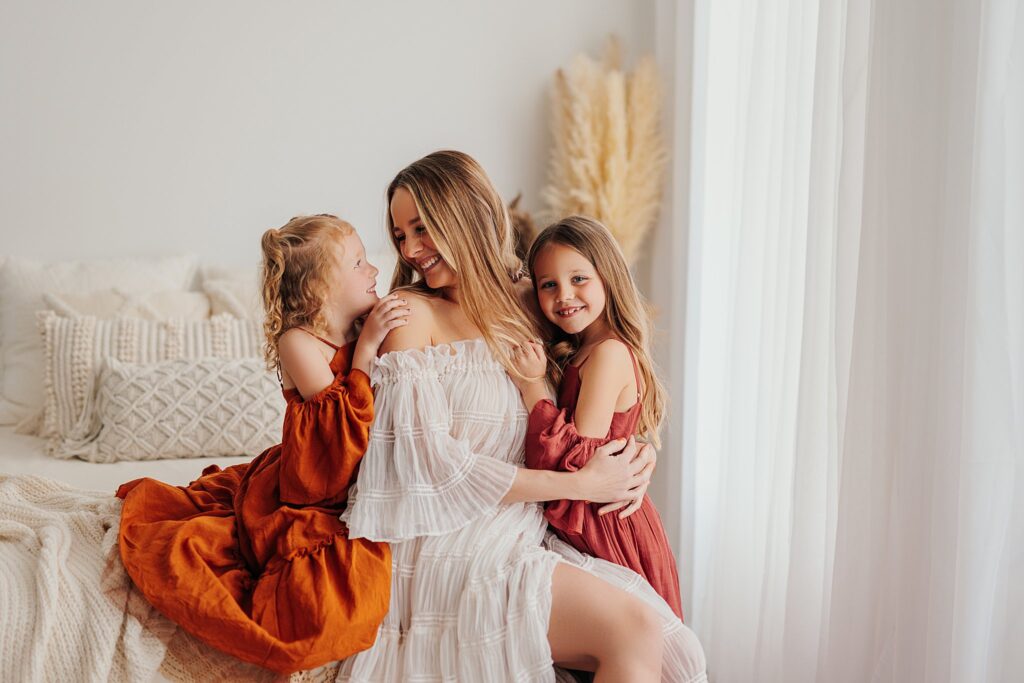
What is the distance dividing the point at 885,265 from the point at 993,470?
0.44 m

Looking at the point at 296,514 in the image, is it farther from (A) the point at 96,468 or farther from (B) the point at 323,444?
(A) the point at 96,468

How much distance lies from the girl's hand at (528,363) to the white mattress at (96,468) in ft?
3.63

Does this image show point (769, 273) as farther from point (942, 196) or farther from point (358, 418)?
point (358, 418)

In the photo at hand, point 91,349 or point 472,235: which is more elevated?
point 472,235

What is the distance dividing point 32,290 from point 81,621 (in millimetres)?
1780

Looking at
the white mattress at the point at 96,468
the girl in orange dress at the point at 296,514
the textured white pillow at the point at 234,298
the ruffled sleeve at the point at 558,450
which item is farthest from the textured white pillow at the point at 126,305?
the ruffled sleeve at the point at 558,450

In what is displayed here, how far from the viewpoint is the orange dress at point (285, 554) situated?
1.35 meters

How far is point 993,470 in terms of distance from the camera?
1.52 meters

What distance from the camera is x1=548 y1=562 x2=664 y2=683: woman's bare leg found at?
54.3 inches

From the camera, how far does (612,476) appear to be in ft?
5.22

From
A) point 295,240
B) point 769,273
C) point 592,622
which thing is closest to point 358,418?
point 295,240

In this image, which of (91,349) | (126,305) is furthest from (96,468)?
(126,305)

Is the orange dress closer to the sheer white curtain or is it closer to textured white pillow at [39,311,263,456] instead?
the sheer white curtain

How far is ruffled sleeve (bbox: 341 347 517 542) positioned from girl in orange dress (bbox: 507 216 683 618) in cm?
14
